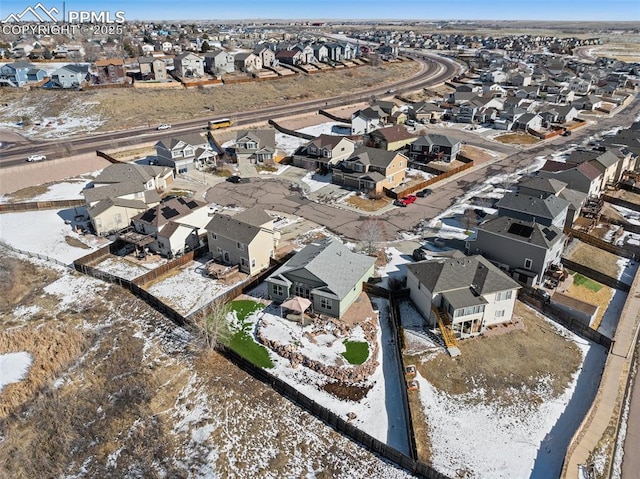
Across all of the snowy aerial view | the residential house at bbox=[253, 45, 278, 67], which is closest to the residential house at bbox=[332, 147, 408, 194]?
the snowy aerial view

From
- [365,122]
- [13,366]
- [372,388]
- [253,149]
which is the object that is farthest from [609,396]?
[365,122]

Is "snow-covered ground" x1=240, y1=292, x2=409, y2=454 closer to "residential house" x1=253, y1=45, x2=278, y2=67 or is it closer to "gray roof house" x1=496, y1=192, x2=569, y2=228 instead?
"gray roof house" x1=496, y1=192, x2=569, y2=228

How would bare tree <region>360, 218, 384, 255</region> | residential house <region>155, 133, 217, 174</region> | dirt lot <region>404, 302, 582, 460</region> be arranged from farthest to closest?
residential house <region>155, 133, 217, 174</region>
bare tree <region>360, 218, 384, 255</region>
dirt lot <region>404, 302, 582, 460</region>

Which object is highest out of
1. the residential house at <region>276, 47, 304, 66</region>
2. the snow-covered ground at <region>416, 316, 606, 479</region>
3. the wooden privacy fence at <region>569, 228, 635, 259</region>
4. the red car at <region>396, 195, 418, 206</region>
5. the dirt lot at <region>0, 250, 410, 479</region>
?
the residential house at <region>276, 47, 304, 66</region>

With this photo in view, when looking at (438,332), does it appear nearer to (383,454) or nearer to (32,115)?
(383,454)

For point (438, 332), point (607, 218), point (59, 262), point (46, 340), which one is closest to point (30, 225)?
point (59, 262)
